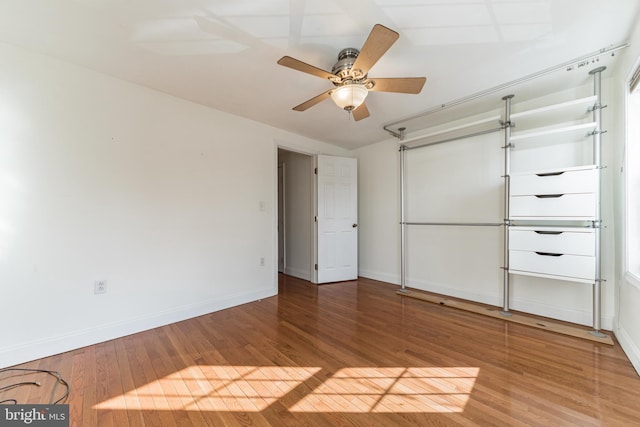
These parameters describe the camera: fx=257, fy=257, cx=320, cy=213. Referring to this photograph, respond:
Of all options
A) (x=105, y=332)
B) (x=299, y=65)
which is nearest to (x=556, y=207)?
(x=299, y=65)

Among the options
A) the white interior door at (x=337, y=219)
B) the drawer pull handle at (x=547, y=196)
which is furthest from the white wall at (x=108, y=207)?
the drawer pull handle at (x=547, y=196)

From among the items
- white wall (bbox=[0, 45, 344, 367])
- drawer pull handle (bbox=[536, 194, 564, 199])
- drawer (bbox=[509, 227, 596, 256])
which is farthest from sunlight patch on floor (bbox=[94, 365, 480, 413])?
drawer pull handle (bbox=[536, 194, 564, 199])

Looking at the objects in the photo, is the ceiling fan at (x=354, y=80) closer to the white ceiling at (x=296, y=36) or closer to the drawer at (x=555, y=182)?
the white ceiling at (x=296, y=36)

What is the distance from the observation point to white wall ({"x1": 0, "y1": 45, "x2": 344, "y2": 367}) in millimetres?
1881

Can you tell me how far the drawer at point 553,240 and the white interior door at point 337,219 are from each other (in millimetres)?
2249

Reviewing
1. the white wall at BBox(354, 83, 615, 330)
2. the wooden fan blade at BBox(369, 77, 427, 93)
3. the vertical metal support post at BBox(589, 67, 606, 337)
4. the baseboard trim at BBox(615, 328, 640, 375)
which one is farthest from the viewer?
the white wall at BBox(354, 83, 615, 330)

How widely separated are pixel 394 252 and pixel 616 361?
7.98 feet

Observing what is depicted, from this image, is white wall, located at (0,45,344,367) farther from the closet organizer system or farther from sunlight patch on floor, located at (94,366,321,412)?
the closet organizer system

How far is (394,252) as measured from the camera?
4.04 meters

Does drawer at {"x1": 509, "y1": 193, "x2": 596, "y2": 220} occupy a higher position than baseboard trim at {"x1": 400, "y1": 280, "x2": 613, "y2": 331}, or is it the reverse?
drawer at {"x1": 509, "y1": 193, "x2": 596, "y2": 220}

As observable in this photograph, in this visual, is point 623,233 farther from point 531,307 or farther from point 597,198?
point 531,307

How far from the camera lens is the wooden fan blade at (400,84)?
1.85m

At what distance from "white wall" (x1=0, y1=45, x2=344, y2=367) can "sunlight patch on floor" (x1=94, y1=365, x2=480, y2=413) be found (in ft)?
3.34

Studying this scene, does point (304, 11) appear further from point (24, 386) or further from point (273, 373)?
point (24, 386)
